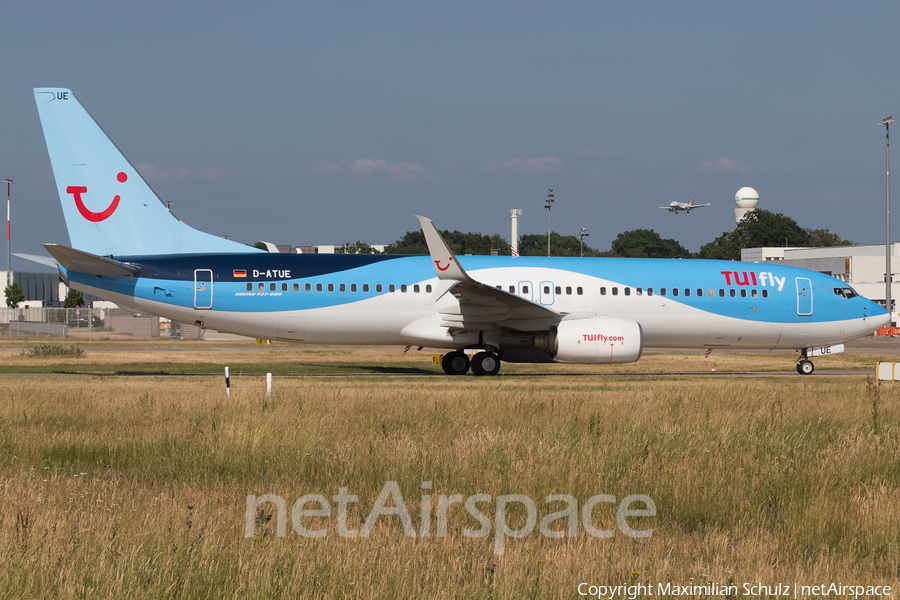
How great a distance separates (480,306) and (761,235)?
4629 inches

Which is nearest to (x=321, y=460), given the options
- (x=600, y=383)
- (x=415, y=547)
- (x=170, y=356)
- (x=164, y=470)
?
(x=164, y=470)

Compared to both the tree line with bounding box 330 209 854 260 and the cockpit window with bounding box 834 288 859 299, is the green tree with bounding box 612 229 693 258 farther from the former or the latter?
the cockpit window with bounding box 834 288 859 299

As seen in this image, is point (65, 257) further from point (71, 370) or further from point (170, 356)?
point (170, 356)

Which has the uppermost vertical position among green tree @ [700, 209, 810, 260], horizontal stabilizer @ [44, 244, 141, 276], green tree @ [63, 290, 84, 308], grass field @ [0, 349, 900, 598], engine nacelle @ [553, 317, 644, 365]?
green tree @ [700, 209, 810, 260]

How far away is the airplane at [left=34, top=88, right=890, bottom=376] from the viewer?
24406 mm

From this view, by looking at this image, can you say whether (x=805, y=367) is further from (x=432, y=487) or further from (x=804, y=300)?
(x=432, y=487)

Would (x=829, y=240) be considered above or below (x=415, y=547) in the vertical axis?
above

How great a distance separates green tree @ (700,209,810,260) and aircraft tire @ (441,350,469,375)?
111 meters

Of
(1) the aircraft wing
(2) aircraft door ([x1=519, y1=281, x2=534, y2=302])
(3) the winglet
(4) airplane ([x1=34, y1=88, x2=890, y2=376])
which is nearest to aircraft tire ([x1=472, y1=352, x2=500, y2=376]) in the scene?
(4) airplane ([x1=34, y1=88, x2=890, y2=376])

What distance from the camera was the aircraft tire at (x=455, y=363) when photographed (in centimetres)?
2692

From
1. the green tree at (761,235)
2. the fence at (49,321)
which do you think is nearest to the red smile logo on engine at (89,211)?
the fence at (49,321)

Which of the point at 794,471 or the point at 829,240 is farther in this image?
the point at 829,240

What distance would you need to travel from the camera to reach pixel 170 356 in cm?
3700

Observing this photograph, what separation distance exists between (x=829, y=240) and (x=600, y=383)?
129063mm
